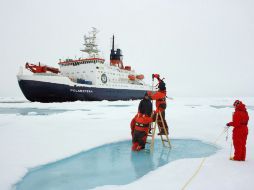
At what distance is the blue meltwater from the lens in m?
3.64

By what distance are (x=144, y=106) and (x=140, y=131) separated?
2.07 ft

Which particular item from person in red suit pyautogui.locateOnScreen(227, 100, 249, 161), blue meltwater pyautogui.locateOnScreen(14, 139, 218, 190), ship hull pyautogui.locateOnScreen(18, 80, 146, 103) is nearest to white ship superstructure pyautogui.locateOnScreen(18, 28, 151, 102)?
ship hull pyautogui.locateOnScreen(18, 80, 146, 103)

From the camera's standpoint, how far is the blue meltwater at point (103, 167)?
11.9 feet

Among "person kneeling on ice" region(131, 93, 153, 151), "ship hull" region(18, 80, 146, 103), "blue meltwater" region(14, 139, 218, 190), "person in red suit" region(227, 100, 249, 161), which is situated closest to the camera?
"blue meltwater" region(14, 139, 218, 190)

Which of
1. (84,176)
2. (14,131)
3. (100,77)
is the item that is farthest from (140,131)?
(100,77)

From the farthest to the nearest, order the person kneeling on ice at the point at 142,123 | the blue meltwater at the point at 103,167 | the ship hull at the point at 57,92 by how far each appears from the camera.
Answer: the ship hull at the point at 57,92 < the person kneeling on ice at the point at 142,123 < the blue meltwater at the point at 103,167

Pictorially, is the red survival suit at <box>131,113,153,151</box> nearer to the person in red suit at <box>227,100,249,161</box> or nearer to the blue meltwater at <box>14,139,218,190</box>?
the blue meltwater at <box>14,139,218,190</box>

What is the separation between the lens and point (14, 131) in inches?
293

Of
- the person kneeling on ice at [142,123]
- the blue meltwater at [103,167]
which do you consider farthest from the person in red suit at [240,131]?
the person kneeling on ice at [142,123]

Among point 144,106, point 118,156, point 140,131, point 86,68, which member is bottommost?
point 118,156

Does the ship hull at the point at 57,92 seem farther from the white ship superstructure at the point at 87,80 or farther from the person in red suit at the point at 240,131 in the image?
the person in red suit at the point at 240,131

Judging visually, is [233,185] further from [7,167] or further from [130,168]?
[7,167]

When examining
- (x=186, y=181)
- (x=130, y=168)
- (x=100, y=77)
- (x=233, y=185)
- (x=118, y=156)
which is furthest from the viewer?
(x=100, y=77)

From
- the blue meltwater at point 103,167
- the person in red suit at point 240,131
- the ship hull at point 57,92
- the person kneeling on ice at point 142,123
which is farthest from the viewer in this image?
the ship hull at point 57,92
